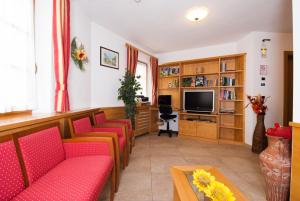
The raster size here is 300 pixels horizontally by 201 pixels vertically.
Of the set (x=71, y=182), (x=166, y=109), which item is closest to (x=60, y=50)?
(x=71, y=182)

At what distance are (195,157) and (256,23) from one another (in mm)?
2943

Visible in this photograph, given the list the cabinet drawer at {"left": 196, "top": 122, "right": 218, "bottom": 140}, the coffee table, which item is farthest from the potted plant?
the coffee table

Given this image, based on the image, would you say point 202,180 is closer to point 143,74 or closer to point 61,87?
point 61,87

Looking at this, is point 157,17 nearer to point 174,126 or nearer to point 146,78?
point 146,78

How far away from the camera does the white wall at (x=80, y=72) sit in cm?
259

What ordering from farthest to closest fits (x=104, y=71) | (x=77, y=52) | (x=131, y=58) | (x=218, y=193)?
(x=131, y=58) < (x=104, y=71) < (x=77, y=52) < (x=218, y=193)

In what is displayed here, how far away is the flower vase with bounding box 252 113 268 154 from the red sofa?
2.99 metres

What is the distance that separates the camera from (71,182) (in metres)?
1.10

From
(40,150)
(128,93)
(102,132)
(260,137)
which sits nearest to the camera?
(40,150)

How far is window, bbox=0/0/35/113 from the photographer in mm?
1535

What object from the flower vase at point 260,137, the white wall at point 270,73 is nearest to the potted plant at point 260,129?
the flower vase at point 260,137

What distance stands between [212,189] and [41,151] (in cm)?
134

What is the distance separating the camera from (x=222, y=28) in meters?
3.41

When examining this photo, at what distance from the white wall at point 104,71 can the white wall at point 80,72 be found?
0.13m
